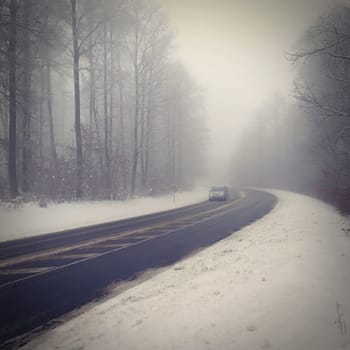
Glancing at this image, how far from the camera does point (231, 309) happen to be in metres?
3.98

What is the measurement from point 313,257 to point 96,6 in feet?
65.9

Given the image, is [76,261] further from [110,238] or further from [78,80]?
[78,80]

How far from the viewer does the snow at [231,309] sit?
128 inches

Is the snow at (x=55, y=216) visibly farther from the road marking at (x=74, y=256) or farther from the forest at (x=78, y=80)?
the road marking at (x=74, y=256)

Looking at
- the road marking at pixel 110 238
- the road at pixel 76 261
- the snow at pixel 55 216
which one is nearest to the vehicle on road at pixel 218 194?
the snow at pixel 55 216

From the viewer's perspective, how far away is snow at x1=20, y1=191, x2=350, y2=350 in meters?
3.25

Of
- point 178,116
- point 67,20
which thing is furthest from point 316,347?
point 178,116

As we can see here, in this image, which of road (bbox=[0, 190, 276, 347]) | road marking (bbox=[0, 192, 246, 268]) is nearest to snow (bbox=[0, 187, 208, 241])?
road (bbox=[0, 190, 276, 347])

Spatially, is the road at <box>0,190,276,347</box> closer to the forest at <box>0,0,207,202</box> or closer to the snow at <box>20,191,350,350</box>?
the snow at <box>20,191,350,350</box>

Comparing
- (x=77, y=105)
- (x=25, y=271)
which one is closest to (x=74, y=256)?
(x=25, y=271)

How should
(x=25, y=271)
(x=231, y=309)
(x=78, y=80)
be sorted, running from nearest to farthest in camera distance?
(x=231, y=309), (x=25, y=271), (x=78, y=80)

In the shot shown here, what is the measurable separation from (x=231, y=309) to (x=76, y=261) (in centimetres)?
498

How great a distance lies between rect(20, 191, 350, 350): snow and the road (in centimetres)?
65

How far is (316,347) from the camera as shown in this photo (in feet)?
9.42
